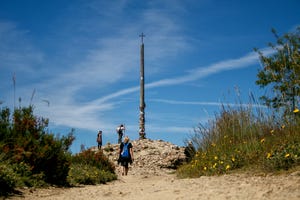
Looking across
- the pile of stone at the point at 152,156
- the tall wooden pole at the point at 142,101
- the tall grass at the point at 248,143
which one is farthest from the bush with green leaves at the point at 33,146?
the tall wooden pole at the point at 142,101

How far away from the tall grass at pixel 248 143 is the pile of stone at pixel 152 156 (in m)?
6.15

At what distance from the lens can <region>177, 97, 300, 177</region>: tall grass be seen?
6.31 m

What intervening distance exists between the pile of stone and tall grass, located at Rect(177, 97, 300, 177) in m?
6.15

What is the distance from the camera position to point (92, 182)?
10.2m

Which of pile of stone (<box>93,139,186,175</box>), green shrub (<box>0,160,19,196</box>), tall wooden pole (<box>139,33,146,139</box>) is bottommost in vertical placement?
green shrub (<box>0,160,19,196</box>)

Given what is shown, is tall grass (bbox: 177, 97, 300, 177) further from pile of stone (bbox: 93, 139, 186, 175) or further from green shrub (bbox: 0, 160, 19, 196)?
pile of stone (bbox: 93, 139, 186, 175)

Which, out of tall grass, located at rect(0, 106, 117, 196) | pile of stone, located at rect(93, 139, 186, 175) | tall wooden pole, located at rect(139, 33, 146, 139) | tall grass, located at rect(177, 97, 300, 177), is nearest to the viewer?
tall grass, located at rect(177, 97, 300, 177)

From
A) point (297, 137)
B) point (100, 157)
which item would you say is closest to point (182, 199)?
point (297, 137)

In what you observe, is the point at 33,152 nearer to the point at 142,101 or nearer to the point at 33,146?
the point at 33,146

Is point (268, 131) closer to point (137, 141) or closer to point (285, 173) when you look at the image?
point (285, 173)

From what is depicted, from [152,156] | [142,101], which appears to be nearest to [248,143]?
[152,156]

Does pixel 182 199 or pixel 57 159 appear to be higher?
pixel 57 159

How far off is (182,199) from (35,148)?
5001 millimetres

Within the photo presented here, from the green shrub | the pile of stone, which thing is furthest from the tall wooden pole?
the green shrub
